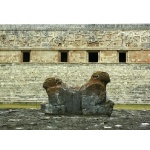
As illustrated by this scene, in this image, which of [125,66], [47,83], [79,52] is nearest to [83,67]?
[79,52]

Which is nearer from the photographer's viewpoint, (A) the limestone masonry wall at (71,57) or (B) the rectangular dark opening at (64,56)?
(A) the limestone masonry wall at (71,57)

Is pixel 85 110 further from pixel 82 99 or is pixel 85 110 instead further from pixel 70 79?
pixel 70 79

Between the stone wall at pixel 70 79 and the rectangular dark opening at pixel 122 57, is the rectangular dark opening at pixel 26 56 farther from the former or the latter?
the rectangular dark opening at pixel 122 57

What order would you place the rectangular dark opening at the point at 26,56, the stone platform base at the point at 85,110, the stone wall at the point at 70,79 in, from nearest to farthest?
the stone platform base at the point at 85,110 → the stone wall at the point at 70,79 → the rectangular dark opening at the point at 26,56

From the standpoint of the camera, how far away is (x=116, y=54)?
1998 cm

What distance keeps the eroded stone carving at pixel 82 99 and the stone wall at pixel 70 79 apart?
26.3ft

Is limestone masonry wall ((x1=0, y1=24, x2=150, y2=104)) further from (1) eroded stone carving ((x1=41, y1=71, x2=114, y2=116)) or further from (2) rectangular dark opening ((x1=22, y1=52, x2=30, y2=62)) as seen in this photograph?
(1) eroded stone carving ((x1=41, y1=71, x2=114, y2=116))

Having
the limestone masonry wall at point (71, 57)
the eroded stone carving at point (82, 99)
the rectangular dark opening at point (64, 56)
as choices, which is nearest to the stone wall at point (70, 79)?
the limestone masonry wall at point (71, 57)

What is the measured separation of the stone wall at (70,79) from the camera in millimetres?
18688

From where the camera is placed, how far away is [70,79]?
19.3m

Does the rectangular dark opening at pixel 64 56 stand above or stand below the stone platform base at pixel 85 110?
above

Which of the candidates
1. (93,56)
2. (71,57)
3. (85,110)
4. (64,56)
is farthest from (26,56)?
(85,110)

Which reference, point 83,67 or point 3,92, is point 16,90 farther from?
point 83,67

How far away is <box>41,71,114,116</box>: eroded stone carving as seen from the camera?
415 inches
